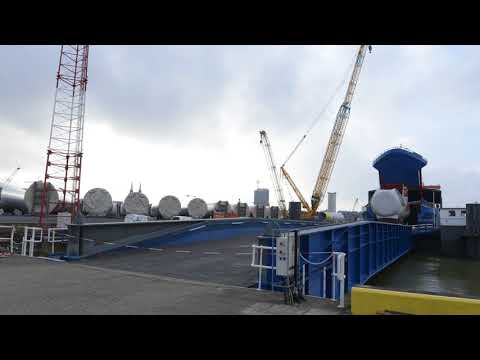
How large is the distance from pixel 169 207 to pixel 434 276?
30691mm

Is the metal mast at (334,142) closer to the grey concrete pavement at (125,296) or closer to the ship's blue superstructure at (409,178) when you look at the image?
the ship's blue superstructure at (409,178)

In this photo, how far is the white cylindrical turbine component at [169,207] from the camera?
42.8m

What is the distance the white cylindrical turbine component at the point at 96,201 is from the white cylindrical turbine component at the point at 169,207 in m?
8.60

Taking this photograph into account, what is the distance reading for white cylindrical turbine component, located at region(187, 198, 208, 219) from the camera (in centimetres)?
4775

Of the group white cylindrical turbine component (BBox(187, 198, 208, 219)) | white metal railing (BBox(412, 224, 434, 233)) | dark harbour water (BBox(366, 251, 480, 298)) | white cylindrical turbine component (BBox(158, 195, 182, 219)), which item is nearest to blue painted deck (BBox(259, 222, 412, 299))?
dark harbour water (BBox(366, 251, 480, 298))

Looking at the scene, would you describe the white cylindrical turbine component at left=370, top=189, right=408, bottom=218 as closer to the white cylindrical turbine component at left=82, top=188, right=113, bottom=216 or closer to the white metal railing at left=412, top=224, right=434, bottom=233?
the white metal railing at left=412, top=224, right=434, bottom=233

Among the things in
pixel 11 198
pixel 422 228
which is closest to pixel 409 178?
pixel 422 228

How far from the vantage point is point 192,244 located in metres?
18.4

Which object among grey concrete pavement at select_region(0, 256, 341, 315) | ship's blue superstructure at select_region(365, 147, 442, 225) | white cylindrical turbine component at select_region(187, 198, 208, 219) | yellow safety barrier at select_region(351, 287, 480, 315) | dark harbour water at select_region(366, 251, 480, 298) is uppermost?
ship's blue superstructure at select_region(365, 147, 442, 225)

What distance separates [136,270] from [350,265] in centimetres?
671

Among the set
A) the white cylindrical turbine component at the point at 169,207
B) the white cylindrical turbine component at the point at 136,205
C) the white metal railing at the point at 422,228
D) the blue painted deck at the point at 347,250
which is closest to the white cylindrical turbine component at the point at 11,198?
the white cylindrical turbine component at the point at 136,205

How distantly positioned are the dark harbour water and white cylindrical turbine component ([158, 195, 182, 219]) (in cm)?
2656
